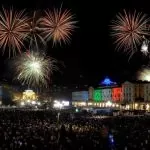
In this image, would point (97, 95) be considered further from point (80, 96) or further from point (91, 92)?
point (80, 96)

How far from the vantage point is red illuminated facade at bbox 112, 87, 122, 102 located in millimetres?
130462

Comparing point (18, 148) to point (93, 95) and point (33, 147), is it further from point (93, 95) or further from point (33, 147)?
point (93, 95)

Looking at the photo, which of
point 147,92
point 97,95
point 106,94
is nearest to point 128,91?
point 147,92

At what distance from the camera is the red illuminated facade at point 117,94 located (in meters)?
130

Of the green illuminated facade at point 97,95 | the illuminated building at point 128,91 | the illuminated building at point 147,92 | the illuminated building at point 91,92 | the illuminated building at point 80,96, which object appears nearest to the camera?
the illuminated building at point 147,92

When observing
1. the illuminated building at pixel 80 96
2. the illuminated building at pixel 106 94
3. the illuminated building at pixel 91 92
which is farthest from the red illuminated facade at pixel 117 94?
the illuminated building at pixel 80 96

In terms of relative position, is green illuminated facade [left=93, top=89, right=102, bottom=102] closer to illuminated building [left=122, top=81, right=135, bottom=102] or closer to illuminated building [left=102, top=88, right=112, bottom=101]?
illuminated building [left=102, top=88, right=112, bottom=101]

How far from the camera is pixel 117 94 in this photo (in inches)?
5226

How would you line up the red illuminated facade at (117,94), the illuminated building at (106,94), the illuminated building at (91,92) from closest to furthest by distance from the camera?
the red illuminated facade at (117,94)
the illuminated building at (106,94)
the illuminated building at (91,92)

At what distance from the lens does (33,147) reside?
113 feet

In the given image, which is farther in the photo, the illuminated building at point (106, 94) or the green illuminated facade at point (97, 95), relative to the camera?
the green illuminated facade at point (97, 95)

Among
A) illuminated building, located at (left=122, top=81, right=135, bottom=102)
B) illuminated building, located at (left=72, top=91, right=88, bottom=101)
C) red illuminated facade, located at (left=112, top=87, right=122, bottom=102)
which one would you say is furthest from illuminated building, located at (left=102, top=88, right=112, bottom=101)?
illuminated building, located at (left=72, top=91, right=88, bottom=101)

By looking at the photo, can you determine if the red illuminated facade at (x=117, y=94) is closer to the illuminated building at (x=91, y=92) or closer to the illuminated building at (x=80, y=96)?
the illuminated building at (x=91, y=92)

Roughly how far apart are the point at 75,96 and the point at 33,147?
450ft
